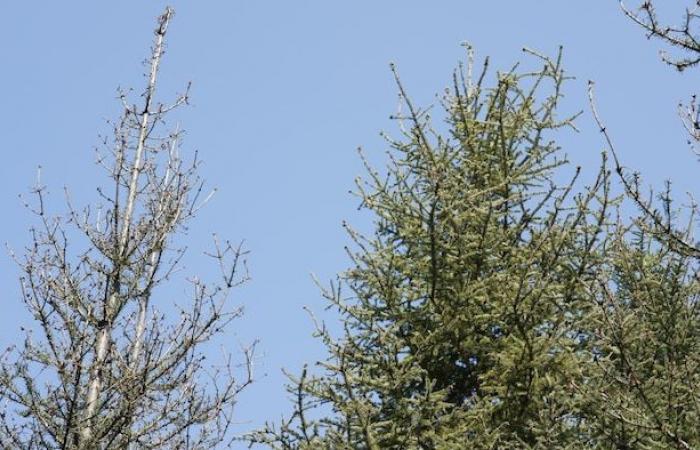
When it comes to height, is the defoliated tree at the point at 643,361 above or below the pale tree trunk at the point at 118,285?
below

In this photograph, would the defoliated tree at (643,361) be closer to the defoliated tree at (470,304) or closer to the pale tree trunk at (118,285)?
the defoliated tree at (470,304)

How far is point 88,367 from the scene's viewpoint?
9.21m

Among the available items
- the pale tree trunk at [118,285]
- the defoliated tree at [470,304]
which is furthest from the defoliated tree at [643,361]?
the pale tree trunk at [118,285]

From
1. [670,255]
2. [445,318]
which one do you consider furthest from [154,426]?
[670,255]

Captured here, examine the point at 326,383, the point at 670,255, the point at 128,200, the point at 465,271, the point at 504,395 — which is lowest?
the point at 504,395

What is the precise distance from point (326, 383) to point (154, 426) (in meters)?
2.14

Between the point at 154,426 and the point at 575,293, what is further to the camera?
the point at 154,426

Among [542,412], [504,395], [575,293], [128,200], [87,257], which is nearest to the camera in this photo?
[542,412]

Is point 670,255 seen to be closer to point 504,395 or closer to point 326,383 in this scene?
point 504,395

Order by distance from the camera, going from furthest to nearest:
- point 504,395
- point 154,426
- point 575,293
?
point 154,426 → point 575,293 → point 504,395

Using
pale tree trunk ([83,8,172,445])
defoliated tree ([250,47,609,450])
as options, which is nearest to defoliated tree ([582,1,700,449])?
defoliated tree ([250,47,609,450])

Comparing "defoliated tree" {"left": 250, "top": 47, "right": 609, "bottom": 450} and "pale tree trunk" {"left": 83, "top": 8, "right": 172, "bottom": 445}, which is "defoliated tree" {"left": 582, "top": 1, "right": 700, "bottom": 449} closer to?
"defoliated tree" {"left": 250, "top": 47, "right": 609, "bottom": 450}

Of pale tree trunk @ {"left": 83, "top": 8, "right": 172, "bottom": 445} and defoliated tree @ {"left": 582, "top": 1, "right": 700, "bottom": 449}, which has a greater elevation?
pale tree trunk @ {"left": 83, "top": 8, "right": 172, "bottom": 445}

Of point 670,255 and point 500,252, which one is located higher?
point 670,255
